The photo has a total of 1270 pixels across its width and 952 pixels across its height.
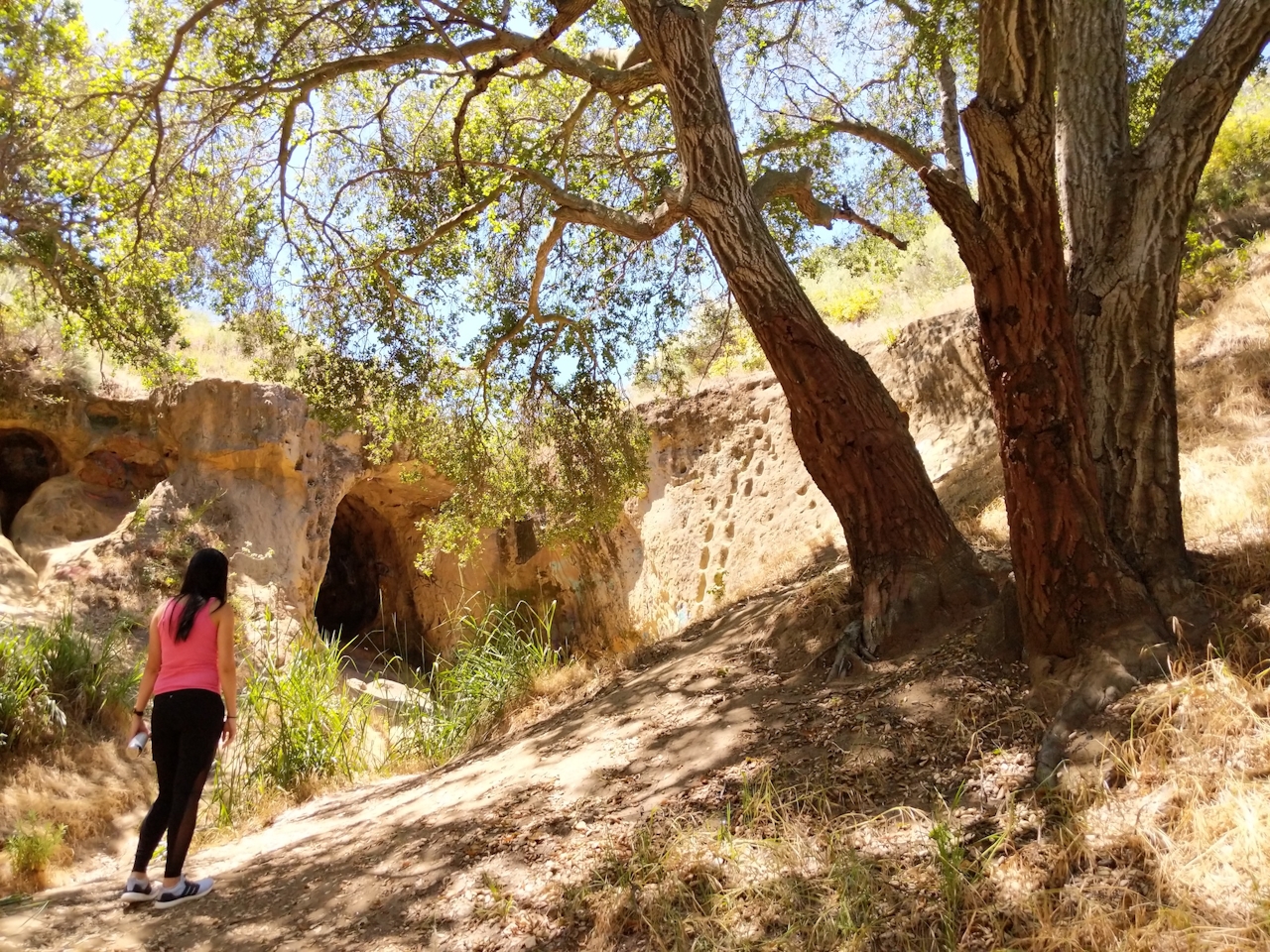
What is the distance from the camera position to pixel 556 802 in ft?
14.4

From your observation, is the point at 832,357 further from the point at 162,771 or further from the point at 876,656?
the point at 162,771

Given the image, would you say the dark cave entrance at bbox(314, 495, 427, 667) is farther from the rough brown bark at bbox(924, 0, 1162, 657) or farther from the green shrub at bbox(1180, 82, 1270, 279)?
the green shrub at bbox(1180, 82, 1270, 279)

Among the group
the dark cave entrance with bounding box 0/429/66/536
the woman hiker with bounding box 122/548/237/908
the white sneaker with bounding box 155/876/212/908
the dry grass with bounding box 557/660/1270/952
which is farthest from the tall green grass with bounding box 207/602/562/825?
the dark cave entrance with bounding box 0/429/66/536

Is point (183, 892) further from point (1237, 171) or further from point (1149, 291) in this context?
point (1237, 171)

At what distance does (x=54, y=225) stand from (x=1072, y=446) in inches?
346

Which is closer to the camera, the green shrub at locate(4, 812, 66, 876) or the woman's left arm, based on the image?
the woman's left arm

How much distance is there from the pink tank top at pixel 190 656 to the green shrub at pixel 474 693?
137 inches

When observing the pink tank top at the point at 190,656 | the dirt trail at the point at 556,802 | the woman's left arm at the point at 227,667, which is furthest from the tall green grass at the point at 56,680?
the woman's left arm at the point at 227,667

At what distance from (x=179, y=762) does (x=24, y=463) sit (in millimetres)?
9729

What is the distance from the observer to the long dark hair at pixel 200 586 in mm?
4199

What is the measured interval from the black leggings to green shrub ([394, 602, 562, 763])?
10.9ft

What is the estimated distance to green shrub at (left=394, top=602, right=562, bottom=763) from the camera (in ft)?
24.9

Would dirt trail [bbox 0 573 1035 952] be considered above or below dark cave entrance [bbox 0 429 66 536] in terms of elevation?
below

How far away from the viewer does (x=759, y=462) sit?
482 inches
